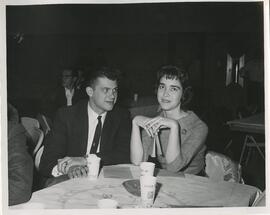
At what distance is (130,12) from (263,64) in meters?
0.30

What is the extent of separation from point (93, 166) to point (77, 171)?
0.12ft

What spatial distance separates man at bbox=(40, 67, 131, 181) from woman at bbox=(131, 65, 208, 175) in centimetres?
3

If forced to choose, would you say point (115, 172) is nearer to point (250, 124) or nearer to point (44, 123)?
point (44, 123)

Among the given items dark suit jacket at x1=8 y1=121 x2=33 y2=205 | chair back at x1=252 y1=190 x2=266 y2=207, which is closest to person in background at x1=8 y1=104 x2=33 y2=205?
dark suit jacket at x1=8 y1=121 x2=33 y2=205

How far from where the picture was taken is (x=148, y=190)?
950mm

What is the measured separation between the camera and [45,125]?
965 mm

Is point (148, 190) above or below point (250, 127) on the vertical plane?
below

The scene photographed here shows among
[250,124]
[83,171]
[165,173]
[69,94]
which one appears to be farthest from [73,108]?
[250,124]

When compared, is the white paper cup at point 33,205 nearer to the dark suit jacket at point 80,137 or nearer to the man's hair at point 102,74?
the dark suit jacket at point 80,137

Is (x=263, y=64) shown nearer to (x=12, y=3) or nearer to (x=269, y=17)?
(x=269, y=17)

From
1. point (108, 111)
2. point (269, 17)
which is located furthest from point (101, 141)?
point (269, 17)

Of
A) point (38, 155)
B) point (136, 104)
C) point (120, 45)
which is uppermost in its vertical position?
point (120, 45)

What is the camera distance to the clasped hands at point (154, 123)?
98 centimetres

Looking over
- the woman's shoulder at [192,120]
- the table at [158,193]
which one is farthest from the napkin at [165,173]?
the woman's shoulder at [192,120]
